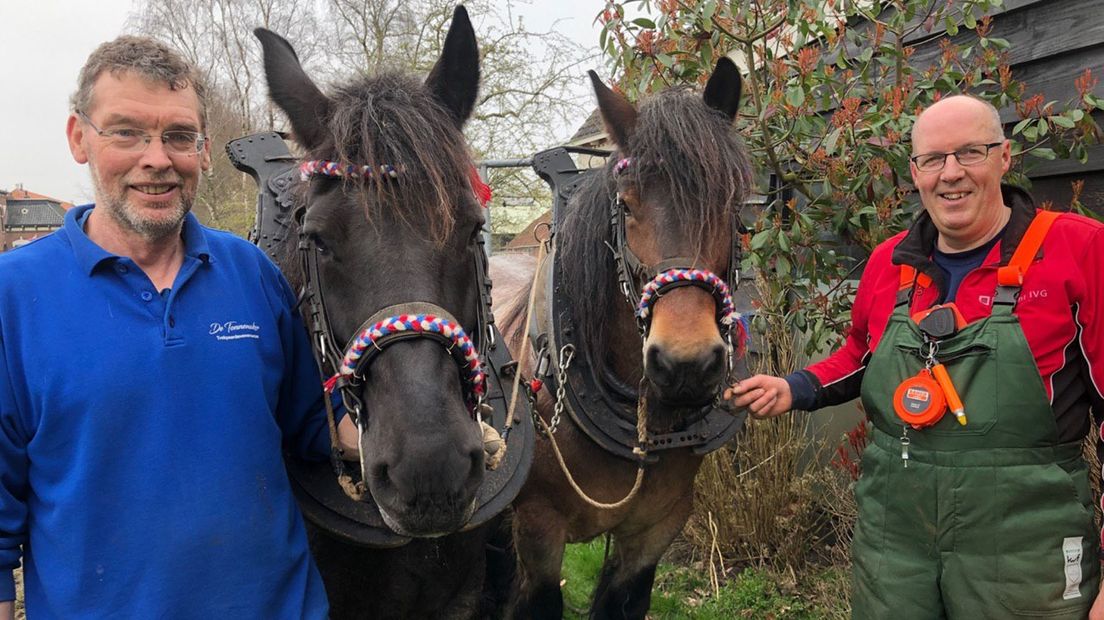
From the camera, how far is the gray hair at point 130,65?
1.55 metres

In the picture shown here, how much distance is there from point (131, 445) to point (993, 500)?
2.10m

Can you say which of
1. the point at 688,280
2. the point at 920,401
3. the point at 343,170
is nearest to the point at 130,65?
the point at 343,170

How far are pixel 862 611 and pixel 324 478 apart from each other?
169 cm

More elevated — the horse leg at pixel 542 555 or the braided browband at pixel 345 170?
the braided browband at pixel 345 170

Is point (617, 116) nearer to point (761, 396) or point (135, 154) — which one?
point (761, 396)

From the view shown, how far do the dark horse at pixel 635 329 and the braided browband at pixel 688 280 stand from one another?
1cm

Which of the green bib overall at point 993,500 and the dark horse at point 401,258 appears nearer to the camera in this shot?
the dark horse at point 401,258

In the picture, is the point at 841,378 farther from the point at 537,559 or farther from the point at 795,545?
the point at 795,545

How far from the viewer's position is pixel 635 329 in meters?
2.61

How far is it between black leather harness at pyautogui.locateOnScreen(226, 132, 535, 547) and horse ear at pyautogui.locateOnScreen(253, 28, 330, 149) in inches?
4.6

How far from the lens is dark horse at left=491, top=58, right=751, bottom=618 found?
2.18 metres

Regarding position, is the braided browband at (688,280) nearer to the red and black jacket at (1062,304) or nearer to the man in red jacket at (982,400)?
the man in red jacket at (982,400)

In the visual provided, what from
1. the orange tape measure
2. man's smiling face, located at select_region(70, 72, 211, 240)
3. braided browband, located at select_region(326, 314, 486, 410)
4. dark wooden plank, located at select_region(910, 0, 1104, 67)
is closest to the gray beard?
man's smiling face, located at select_region(70, 72, 211, 240)

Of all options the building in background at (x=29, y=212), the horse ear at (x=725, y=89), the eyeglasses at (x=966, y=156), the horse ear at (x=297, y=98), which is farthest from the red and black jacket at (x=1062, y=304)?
the building in background at (x=29, y=212)
